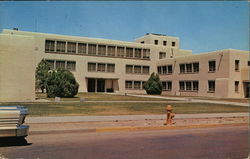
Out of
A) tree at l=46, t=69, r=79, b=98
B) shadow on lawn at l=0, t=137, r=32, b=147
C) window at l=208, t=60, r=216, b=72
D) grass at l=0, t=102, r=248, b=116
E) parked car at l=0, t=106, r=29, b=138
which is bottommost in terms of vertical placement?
shadow on lawn at l=0, t=137, r=32, b=147

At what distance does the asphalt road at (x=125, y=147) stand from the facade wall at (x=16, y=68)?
1725 centimetres

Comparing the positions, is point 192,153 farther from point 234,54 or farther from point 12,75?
point 234,54

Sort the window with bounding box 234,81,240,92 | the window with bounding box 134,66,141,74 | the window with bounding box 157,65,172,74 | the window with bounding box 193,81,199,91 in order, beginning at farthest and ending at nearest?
the window with bounding box 134,66,141,74 < the window with bounding box 157,65,172,74 < the window with bounding box 193,81,199,91 < the window with bounding box 234,81,240,92

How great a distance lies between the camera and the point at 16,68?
26016 millimetres

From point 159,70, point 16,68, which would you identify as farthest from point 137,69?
point 16,68

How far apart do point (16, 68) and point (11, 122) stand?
1999cm

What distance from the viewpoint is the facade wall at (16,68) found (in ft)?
83.4

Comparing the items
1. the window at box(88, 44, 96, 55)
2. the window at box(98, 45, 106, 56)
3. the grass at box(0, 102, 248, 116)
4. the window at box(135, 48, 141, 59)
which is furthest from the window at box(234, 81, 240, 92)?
the window at box(88, 44, 96, 55)

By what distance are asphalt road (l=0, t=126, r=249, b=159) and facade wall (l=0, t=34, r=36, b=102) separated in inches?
679

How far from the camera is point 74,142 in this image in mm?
8766

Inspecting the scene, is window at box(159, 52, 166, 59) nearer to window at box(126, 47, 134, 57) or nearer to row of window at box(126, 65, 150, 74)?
row of window at box(126, 65, 150, 74)

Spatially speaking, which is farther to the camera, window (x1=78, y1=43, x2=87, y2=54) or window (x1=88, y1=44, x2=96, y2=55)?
window (x1=88, y1=44, x2=96, y2=55)

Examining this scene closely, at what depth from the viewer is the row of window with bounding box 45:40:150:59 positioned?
53.5 m

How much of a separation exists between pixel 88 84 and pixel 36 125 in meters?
47.7
